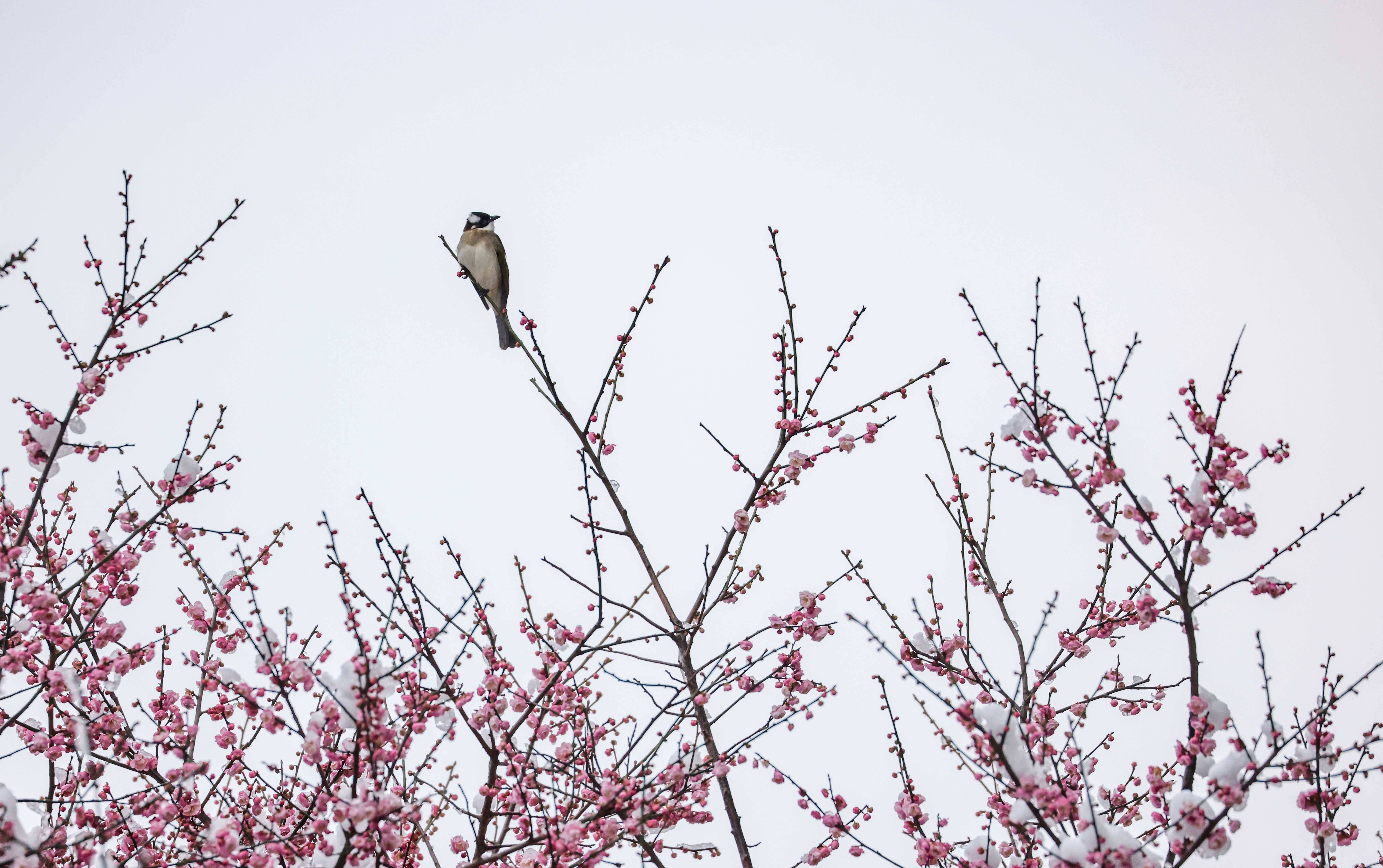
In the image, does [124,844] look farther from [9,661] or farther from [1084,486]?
[1084,486]

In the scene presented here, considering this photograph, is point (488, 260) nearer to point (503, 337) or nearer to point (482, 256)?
point (482, 256)

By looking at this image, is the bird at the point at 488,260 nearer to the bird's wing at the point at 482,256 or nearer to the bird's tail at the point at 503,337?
the bird's wing at the point at 482,256

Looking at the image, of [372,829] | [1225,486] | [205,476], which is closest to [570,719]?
[372,829]

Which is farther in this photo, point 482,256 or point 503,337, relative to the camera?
point 482,256

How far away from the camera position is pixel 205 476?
13.6 feet

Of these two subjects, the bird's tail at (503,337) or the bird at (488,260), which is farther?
the bird at (488,260)

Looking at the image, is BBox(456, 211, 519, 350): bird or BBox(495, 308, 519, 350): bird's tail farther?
BBox(456, 211, 519, 350): bird

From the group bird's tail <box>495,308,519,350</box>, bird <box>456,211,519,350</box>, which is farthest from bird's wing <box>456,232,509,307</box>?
bird's tail <box>495,308,519,350</box>

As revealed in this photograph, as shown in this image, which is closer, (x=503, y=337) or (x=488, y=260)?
(x=503, y=337)

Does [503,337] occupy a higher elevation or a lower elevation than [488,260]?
lower

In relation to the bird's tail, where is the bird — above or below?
above

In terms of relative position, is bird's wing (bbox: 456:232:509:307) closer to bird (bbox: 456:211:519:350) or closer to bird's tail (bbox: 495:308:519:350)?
bird (bbox: 456:211:519:350)

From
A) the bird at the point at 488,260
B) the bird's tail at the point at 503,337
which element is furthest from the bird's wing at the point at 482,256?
the bird's tail at the point at 503,337

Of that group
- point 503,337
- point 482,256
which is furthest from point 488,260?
point 503,337
